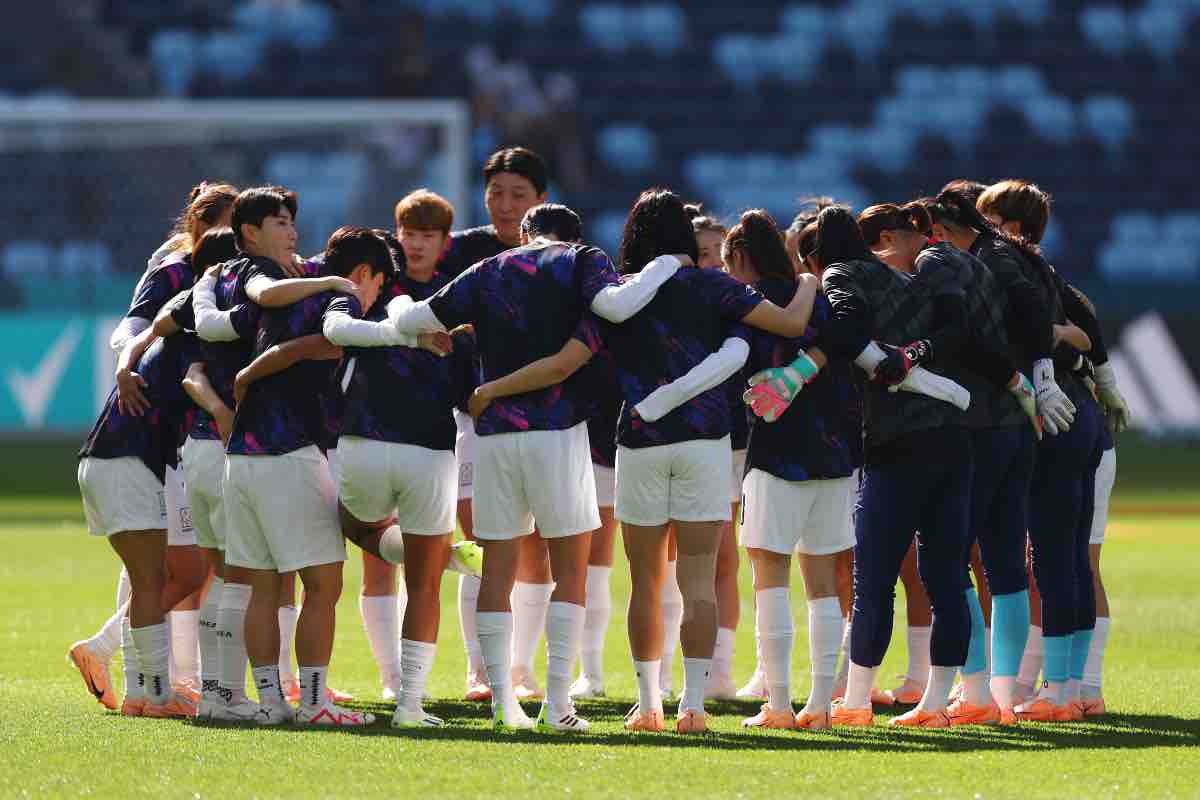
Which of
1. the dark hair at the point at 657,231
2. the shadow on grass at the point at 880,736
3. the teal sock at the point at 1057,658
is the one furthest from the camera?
the teal sock at the point at 1057,658

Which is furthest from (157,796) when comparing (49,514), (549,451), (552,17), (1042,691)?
(552,17)

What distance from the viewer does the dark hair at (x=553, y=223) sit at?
7.16 meters

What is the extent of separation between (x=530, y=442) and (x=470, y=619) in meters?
1.80

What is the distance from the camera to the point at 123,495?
7551 mm

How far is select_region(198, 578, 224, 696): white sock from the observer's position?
24.2 ft

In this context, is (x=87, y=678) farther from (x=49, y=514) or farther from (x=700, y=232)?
(x=49, y=514)

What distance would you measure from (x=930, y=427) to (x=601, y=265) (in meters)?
1.42

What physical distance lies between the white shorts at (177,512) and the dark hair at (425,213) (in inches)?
55.2

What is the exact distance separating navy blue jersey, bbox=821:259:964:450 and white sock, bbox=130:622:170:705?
2895 mm

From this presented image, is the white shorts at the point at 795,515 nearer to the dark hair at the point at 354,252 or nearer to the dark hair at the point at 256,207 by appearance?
the dark hair at the point at 354,252

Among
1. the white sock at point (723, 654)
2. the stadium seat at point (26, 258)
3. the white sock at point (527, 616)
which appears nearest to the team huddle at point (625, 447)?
the white sock at point (723, 654)

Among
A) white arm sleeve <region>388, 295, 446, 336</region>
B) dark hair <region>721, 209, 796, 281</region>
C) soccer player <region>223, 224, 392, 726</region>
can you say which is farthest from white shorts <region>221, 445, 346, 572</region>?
dark hair <region>721, 209, 796, 281</region>

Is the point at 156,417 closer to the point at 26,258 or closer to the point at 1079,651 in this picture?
the point at 1079,651

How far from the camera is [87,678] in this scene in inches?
307
